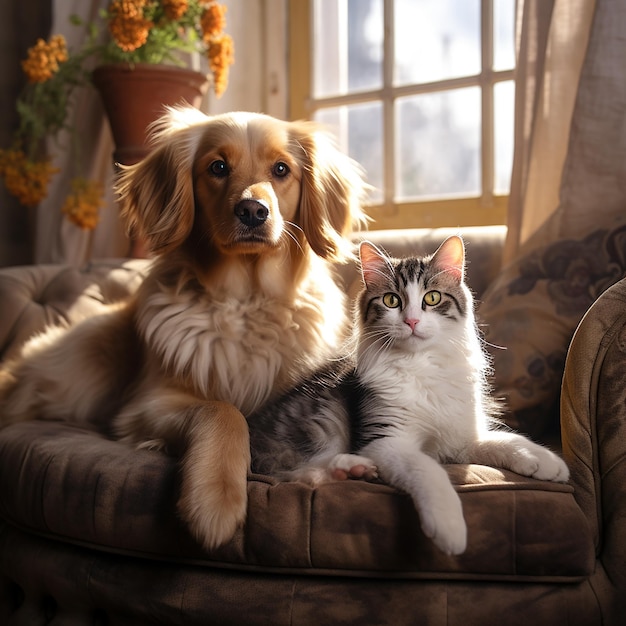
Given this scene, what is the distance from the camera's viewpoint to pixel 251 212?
1.81 meters

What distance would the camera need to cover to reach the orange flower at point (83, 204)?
127 inches

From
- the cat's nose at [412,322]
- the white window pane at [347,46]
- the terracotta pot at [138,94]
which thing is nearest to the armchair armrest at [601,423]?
the cat's nose at [412,322]

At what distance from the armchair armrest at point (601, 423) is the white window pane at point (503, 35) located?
1919 millimetres

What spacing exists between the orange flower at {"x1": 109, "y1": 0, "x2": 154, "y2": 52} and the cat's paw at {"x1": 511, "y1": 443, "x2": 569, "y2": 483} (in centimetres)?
224

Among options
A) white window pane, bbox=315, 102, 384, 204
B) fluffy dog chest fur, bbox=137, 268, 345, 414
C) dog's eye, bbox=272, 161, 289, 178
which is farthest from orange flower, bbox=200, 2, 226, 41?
fluffy dog chest fur, bbox=137, 268, 345, 414

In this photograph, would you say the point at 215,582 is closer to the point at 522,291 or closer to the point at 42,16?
the point at 522,291

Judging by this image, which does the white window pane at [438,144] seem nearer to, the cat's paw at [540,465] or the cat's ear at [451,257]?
the cat's ear at [451,257]

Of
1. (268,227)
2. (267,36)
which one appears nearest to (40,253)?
(267,36)

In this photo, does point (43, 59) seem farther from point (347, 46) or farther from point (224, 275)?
point (224, 275)

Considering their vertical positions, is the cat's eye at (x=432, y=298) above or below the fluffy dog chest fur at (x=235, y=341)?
above

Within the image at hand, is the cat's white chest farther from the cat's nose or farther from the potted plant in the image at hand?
the potted plant

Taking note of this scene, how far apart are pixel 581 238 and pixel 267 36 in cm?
220

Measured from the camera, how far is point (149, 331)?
2.04 m

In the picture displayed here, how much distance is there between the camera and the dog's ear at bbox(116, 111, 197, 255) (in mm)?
2000
